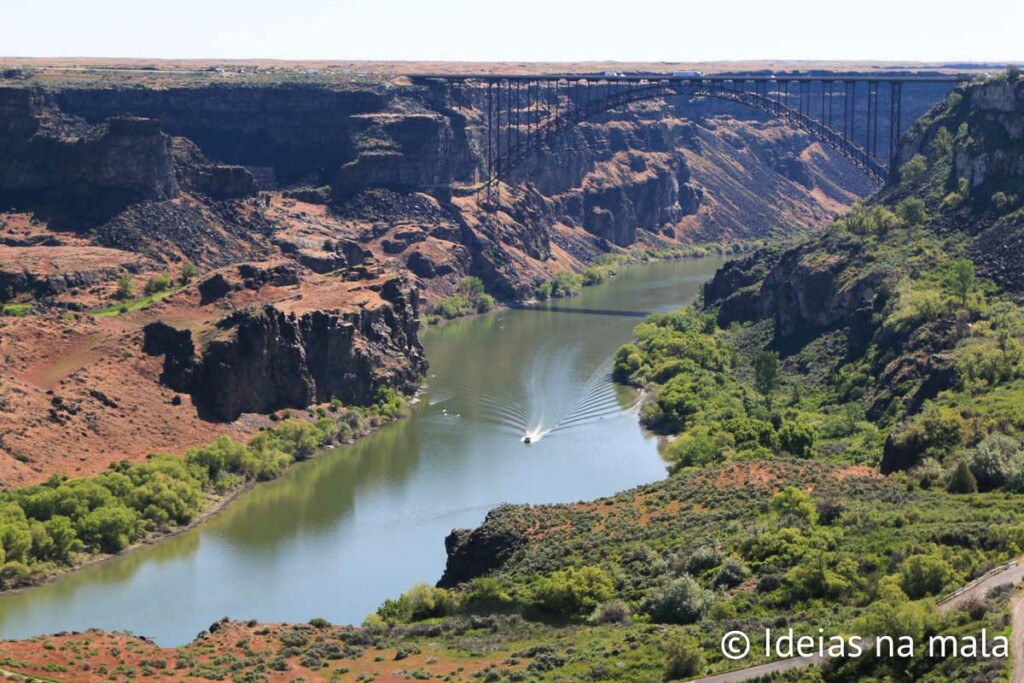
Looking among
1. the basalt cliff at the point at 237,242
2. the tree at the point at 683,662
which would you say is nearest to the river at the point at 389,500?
the basalt cliff at the point at 237,242

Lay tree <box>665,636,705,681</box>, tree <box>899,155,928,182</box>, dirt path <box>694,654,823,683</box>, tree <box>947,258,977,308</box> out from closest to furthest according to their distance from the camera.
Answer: dirt path <box>694,654,823,683</box> → tree <box>665,636,705,681</box> → tree <box>947,258,977,308</box> → tree <box>899,155,928,182</box>

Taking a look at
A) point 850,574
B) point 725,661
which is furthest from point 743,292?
point 725,661

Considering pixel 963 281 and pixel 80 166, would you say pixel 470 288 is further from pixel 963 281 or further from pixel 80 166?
pixel 963 281

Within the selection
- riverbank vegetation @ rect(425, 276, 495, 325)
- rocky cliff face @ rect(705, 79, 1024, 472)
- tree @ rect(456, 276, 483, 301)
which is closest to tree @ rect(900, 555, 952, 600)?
rocky cliff face @ rect(705, 79, 1024, 472)

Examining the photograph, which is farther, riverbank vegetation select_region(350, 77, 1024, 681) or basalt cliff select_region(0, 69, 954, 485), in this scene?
basalt cliff select_region(0, 69, 954, 485)

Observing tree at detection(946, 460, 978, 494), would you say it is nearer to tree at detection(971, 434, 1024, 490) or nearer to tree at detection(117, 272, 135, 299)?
tree at detection(971, 434, 1024, 490)

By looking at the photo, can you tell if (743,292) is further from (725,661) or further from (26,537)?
(725,661)

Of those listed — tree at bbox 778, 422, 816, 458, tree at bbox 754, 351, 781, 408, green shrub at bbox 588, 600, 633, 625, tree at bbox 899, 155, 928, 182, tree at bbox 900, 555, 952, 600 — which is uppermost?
tree at bbox 899, 155, 928, 182

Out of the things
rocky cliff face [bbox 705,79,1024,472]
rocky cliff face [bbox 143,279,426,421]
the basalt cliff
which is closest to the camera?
the basalt cliff
